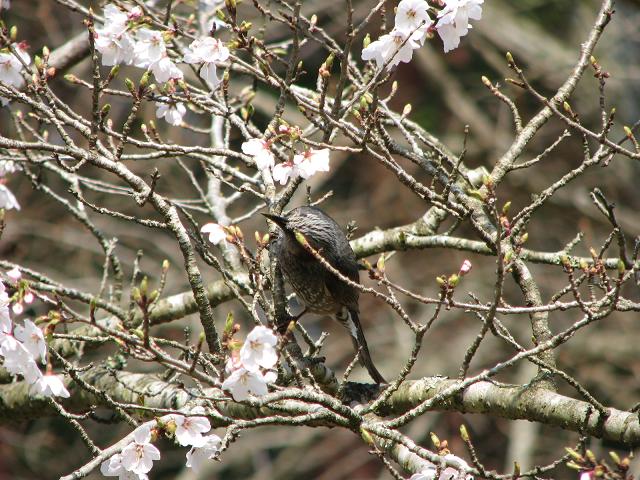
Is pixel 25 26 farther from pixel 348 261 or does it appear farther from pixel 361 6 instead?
pixel 348 261

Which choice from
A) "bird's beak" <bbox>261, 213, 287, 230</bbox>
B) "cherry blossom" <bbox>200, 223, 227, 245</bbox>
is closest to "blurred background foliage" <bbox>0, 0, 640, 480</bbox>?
"bird's beak" <bbox>261, 213, 287, 230</bbox>

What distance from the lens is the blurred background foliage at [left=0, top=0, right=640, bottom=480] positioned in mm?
8891

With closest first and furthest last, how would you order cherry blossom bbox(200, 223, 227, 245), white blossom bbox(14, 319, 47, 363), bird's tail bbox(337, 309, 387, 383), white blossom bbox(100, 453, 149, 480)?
white blossom bbox(14, 319, 47, 363)
white blossom bbox(100, 453, 149, 480)
cherry blossom bbox(200, 223, 227, 245)
bird's tail bbox(337, 309, 387, 383)

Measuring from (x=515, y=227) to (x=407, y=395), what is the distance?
36.6 inches

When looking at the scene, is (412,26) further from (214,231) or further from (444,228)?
(444,228)

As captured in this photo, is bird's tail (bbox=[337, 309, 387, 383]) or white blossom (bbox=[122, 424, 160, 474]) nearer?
white blossom (bbox=[122, 424, 160, 474])

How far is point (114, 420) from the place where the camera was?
4191 millimetres

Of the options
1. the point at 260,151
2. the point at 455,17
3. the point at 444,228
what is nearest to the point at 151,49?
the point at 260,151

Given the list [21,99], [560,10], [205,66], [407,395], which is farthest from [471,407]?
[560,10]

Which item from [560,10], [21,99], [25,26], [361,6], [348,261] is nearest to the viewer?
[21,99]

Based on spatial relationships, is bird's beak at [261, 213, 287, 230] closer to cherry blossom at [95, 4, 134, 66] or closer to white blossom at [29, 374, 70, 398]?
cherry blossom at [95, 4, 134, 66]

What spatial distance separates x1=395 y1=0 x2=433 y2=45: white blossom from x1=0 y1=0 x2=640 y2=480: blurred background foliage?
5.11 meters

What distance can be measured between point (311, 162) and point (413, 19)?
0.71m

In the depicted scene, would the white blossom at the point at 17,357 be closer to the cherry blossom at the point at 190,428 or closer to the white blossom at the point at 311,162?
the cherry blossom at the point at 190,428
